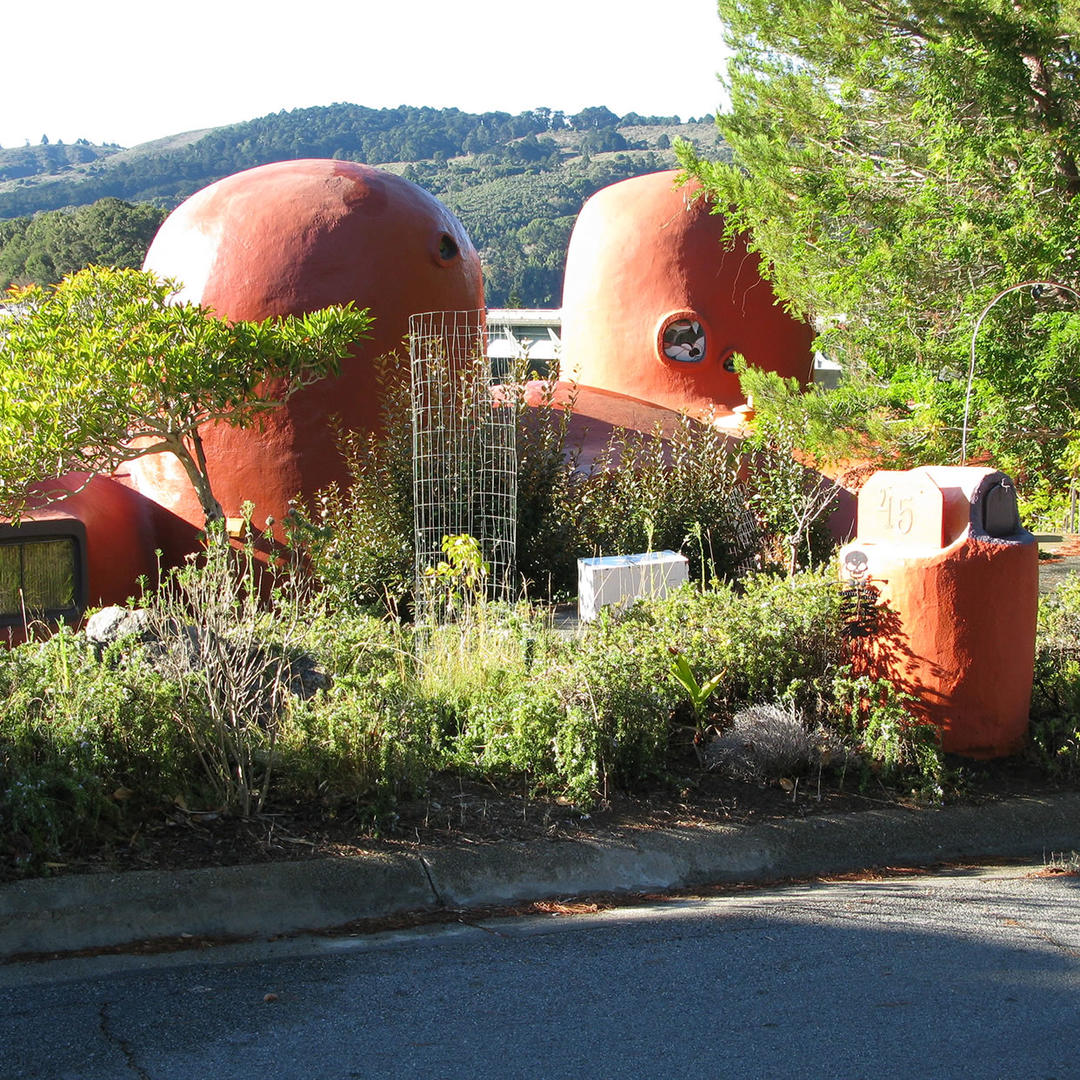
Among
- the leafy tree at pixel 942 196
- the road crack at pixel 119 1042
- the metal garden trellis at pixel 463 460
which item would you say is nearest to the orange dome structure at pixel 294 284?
the metal garden trellis at pixel 463 460

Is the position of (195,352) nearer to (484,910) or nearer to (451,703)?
(451,703)

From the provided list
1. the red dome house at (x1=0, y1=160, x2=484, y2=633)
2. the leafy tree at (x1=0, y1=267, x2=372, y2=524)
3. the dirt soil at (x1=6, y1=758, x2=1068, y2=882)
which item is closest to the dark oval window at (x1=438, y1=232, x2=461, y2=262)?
the red dome house at (x1=0, y1=160, x2=484, y2=633)

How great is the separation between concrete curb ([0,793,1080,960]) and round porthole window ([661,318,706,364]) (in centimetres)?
996

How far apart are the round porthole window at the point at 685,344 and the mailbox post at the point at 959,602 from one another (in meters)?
9.33

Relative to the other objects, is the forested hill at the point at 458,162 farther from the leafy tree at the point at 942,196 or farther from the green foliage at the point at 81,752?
the green foliage at the point at 81,752

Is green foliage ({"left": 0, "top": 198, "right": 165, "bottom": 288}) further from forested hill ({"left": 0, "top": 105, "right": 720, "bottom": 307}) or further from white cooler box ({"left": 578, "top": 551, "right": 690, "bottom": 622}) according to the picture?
white cooler box ({"left": 578, "top": 551, "right": 690, "bottom": 622})

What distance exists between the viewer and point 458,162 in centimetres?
8744

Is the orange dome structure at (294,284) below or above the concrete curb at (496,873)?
above

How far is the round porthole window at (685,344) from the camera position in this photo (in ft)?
48.2

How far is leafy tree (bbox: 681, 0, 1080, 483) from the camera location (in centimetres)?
1061

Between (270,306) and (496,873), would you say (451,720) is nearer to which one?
(496,873)

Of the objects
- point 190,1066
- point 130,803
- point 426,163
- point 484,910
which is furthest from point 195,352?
point 426,163

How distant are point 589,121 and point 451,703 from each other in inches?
3959

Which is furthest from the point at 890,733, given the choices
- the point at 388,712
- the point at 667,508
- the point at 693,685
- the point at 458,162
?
the point at 458,162
